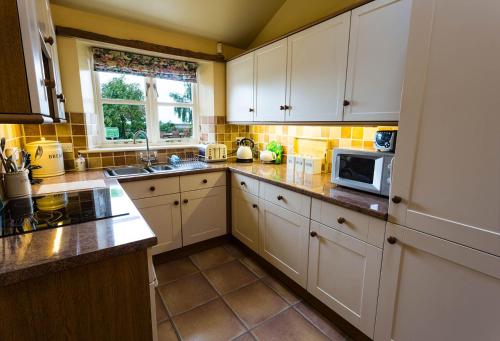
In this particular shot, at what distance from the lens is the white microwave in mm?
1399

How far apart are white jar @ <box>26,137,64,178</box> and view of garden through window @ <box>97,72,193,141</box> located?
614 millimetres

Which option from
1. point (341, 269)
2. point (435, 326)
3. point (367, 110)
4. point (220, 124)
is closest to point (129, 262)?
point (341, 269)

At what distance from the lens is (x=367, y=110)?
5.03ft

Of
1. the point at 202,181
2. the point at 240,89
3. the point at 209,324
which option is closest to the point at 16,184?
the point at 202,181

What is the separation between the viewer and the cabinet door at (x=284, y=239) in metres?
1.77

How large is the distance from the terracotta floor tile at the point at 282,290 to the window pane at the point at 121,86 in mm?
2236

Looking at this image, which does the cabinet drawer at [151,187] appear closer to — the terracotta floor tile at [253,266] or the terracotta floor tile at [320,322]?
the terracotta floor tile at [253,266]

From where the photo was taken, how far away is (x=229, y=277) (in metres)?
2.13

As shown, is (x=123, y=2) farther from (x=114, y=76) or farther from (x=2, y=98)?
(x=2, y=98)

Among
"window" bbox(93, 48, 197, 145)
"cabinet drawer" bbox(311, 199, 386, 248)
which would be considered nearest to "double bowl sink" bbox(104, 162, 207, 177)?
"window" bbox(93, 48, 197, 145)

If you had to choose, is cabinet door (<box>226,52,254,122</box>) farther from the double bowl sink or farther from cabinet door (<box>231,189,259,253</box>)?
cabinet door (<box>231,189,259,253</box>)

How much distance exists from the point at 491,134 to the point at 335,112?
92 cm

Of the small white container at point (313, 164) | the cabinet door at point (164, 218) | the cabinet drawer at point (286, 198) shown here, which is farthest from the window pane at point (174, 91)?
the small white container at point (313, 164)

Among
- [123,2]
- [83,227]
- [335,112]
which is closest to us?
[83,227]
